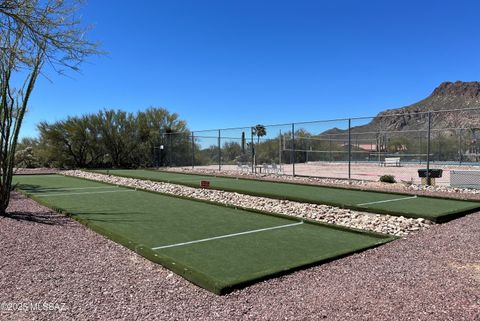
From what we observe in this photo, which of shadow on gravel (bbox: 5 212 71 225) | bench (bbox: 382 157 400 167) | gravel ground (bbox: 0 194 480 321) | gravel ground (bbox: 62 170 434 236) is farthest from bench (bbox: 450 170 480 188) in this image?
bench (bbox: 382 157 400 167)

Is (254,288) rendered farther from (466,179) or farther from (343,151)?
(343,151)

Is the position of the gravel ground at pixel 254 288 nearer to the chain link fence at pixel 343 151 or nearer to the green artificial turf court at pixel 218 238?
the green artificial turf court at pixel 218 238

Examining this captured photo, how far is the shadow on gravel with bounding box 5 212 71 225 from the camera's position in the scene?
670 centimetres

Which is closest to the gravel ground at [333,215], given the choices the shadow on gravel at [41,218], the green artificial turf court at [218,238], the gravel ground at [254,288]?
the green artificial turf court at [218,238]

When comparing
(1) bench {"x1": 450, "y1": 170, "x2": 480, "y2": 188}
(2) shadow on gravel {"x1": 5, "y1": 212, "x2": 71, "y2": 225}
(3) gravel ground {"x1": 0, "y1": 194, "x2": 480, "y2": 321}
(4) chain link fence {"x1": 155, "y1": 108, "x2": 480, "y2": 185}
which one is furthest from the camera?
(4) chain link fence {"x1": 155, "y1": 108, "x2": 480, "y2": 185}

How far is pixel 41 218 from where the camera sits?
7043mm

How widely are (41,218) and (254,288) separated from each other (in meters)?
5.07

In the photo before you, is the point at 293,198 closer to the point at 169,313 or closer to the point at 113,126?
the point at 169,313

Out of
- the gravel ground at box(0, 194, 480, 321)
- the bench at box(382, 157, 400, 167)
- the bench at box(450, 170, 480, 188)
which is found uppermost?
the bench at box(382, 157, 400, 167)

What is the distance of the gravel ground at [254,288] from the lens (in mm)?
3064

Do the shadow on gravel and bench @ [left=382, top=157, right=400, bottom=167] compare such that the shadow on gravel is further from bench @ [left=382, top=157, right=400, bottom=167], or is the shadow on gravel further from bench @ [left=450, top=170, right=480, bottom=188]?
bench @ [left=382, top=157, right=400, bottom=167]

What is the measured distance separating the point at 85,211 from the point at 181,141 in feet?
61.4

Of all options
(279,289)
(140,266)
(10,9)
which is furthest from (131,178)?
(279,289)

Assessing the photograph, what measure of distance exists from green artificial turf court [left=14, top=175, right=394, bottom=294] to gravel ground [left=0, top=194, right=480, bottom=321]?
6.3 inches
